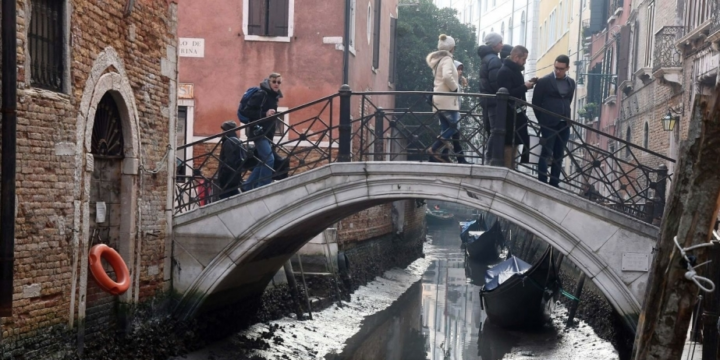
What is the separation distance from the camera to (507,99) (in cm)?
934

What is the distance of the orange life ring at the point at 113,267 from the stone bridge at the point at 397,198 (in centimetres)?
152

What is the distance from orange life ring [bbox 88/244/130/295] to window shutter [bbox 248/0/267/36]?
22.5ft

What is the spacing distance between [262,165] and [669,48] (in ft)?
26.7

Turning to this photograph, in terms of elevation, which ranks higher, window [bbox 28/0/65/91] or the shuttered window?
the shuttered window

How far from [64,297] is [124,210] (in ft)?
4.46

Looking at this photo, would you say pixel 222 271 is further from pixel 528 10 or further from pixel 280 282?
pixel 528 10

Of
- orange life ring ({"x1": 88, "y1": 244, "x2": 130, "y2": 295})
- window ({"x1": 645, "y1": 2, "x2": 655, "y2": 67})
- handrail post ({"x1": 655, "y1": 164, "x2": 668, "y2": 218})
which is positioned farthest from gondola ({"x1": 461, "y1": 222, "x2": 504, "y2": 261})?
orange life ring ({"x1": 88, "y1": 244, "x2": 130, "y2": 295})

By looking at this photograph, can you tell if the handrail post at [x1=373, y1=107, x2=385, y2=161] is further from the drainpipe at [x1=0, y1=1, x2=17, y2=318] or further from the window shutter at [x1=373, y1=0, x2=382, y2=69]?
the window shutter at [x1=373, y1=0, x2=382, y2=69]

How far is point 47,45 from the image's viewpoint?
24.7ft

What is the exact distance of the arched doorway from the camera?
8.51 metres

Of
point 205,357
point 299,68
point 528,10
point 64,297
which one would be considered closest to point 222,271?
point 205,357

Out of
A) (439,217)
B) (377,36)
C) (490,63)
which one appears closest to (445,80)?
(490,63)

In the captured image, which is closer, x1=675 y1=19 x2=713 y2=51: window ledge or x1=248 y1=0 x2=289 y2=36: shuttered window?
x1=675 y1=19 x2=713 y2=51: window ledge

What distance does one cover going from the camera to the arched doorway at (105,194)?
8.51m
